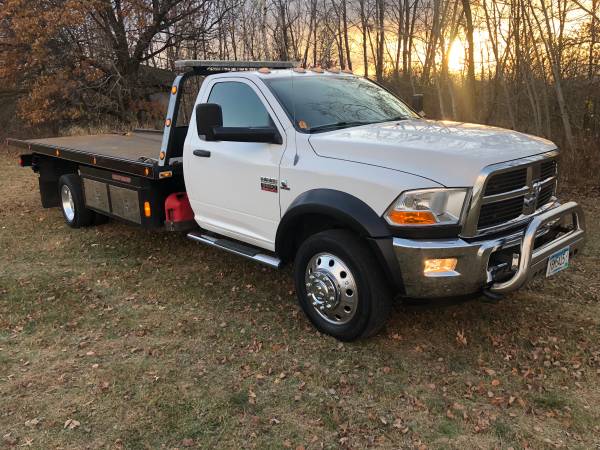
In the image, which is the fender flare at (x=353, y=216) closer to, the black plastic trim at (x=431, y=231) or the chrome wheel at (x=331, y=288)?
the black plastic trim at (x=431, y=231)

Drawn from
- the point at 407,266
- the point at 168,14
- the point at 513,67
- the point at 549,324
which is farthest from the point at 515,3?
the point at 168,14

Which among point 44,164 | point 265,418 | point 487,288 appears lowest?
point 265,418

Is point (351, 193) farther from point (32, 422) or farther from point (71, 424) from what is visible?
point (32, 422)

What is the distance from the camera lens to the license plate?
382 centimetres

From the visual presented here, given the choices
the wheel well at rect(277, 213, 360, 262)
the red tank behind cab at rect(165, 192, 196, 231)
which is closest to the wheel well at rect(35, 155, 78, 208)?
the red tank behind cab at rect(165, 192, 196, 231)

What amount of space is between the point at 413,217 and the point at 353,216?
1.37 ft

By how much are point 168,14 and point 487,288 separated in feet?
64.9

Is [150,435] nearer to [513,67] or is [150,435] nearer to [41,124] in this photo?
[513,67]

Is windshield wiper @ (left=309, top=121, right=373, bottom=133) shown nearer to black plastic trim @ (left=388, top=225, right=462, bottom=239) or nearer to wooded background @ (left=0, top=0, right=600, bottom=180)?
black plastic trim @ (left=388, top=225, right=462, bottom=239)

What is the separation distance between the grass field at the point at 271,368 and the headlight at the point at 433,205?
2.19ft

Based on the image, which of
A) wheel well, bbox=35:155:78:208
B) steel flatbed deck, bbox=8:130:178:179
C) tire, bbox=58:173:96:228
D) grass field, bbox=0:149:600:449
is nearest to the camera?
grass field, bbox=0:149:600:449

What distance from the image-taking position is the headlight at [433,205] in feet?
11.3

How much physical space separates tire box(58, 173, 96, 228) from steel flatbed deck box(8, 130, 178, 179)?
389 mm

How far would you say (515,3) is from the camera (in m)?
9.90
